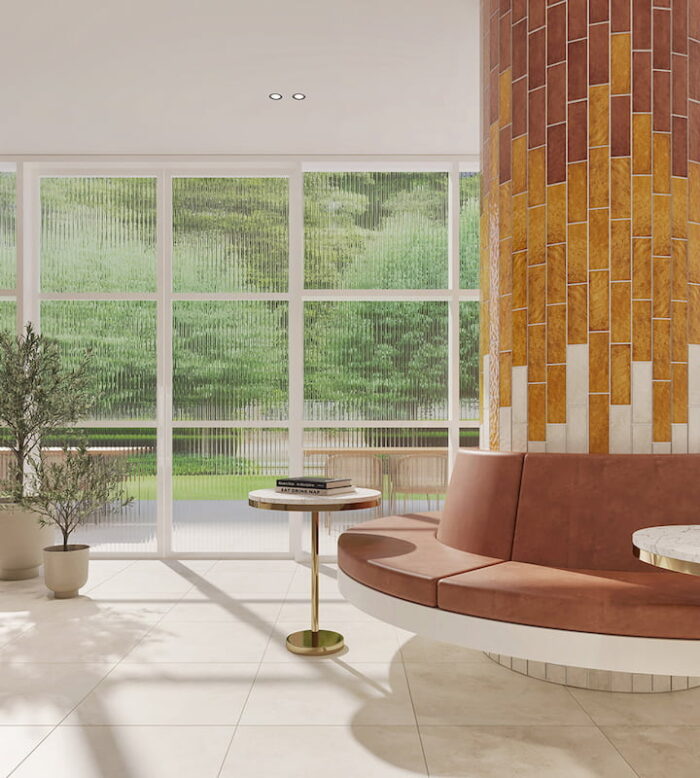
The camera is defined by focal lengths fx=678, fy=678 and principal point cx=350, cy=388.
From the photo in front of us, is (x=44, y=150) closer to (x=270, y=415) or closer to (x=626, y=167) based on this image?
(x=270, y=415)

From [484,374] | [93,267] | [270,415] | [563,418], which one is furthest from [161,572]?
[563,418]

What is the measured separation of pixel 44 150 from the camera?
5.28 meters

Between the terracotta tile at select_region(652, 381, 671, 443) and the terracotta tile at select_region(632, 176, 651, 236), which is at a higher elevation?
the terracotta tile at select_region(632, 176, 651, 236)

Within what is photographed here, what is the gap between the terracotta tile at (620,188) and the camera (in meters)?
2.98

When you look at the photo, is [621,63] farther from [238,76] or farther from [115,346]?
[115,346]

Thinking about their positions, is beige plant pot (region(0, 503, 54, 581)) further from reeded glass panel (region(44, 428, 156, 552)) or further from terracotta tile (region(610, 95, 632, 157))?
terracotta tile (region(610, 95, 632, 157))

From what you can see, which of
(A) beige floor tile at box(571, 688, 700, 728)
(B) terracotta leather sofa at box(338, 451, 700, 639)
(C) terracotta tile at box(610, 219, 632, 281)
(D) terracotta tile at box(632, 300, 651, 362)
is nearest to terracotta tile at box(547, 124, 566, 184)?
(C) terracotta tile at box(610, 219, 632, 281)

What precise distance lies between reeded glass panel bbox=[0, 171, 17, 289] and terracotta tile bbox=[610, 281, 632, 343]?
15.0ft

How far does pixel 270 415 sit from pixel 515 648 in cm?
333

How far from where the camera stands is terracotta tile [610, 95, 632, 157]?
298cm

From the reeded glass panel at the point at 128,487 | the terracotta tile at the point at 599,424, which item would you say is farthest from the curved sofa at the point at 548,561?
the reeded glass panel at the point at 128,487

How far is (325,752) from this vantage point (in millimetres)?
2312

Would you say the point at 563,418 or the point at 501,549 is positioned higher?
the point at 563,418

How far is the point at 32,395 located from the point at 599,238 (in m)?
3.69
